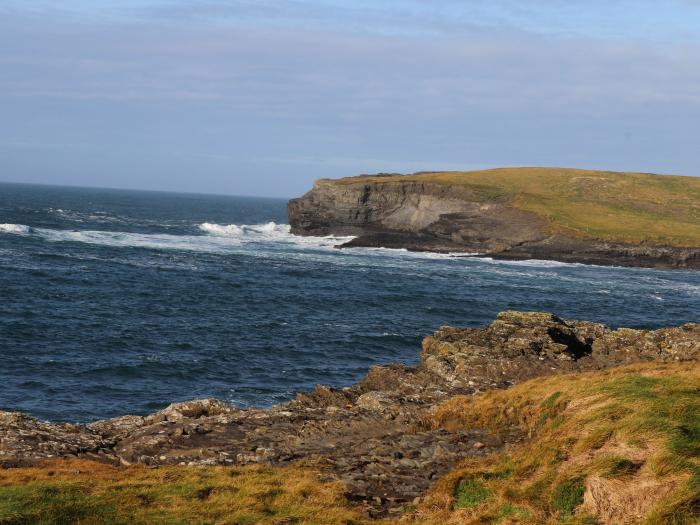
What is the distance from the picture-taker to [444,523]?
16.1 metres

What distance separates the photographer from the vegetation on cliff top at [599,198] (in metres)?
116

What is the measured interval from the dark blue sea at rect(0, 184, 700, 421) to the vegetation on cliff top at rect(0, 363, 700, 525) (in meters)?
15.2

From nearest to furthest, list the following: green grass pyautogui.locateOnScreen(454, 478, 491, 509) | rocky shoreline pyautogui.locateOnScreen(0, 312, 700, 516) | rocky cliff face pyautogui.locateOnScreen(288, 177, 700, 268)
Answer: green grass pyautogui.locateOnScreen(454, 478, 491, 509), rocky shoreline pyautogui.locateOnScreen(0, 312, 700, 516), rocky cliff face pyautogui.locateOnScreen(288, 177, 700, 268)

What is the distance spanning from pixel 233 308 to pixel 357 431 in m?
36.4

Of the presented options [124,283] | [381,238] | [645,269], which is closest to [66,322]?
[124,283]

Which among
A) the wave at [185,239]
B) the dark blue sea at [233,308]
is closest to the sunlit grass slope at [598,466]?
the dark blue sea at [233,308]

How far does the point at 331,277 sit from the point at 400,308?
57.9 feet

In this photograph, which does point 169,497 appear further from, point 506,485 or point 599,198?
point 599,198

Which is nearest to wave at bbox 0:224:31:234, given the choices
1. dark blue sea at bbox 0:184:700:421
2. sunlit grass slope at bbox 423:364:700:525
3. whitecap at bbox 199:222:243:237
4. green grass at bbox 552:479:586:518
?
dark blue sea at bbox 0:184:700:421

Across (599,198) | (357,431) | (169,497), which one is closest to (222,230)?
(599,198)

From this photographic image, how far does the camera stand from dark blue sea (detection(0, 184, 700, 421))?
37.8m

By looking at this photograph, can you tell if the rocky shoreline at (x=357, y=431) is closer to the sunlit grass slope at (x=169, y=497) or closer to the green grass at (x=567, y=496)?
the sunlit grass slope at (x=169, y=497)

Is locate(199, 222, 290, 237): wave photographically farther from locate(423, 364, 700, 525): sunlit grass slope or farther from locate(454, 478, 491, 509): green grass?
locate(454, 478, 491, 509): green grass

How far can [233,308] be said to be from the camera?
59.2 metres
